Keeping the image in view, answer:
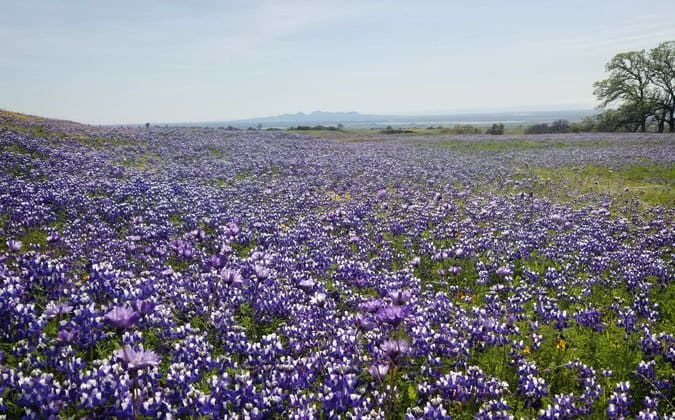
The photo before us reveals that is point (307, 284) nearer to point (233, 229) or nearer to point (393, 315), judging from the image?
point (233, 229)

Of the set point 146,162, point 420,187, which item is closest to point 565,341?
point 420,187

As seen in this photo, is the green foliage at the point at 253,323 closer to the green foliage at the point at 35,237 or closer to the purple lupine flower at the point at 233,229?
the purple lupine flower at the point at 233,229

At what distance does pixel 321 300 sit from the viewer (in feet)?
19.0

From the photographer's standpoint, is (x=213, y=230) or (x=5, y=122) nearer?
(x=213, y=230)

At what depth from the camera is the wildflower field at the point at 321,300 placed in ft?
13.0

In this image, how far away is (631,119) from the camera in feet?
188

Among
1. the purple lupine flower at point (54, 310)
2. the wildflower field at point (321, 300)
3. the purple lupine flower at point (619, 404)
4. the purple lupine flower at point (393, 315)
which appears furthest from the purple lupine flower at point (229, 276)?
the purple lupine flower at point (619, 404)

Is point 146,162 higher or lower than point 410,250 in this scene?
higher

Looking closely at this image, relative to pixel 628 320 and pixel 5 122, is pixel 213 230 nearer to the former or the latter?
pixel 628 320

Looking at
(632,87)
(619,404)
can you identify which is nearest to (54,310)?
(619,404)

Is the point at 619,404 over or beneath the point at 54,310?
beneath

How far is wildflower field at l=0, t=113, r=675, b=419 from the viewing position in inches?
156

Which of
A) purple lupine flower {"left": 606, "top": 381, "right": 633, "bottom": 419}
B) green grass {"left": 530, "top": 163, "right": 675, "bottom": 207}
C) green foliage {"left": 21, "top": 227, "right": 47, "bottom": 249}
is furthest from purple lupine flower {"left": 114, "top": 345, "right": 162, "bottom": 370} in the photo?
green grass {"left": 530, "top": 163, "right": 675, "bottom": 207}

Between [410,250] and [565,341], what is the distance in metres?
4.31
